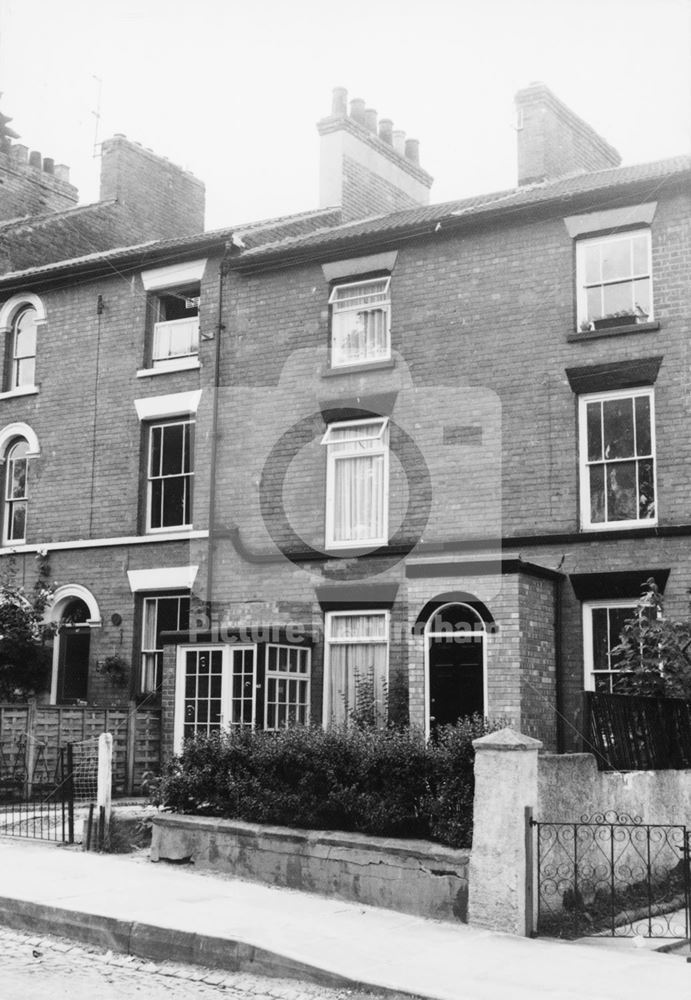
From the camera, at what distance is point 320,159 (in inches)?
1005

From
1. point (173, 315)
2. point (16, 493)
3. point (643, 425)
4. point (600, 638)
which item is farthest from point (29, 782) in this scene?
point (643, 425)

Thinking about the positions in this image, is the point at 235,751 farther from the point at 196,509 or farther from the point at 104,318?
the point at 104,318

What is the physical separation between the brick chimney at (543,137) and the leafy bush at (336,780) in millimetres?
13447

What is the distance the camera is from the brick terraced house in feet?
58.4

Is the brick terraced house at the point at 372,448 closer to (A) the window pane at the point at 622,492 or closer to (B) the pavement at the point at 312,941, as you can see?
(A) the window pane at the point at 622,492

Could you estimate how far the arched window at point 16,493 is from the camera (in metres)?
23.9

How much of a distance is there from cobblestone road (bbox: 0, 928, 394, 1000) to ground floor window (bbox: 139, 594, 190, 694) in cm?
1138

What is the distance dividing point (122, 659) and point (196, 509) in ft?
10.0

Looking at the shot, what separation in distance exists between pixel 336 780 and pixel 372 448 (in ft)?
29.0

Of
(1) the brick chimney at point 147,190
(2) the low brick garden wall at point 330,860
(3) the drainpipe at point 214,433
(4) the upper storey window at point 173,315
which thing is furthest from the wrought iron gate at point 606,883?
(1) the brick chimney at point 147,190

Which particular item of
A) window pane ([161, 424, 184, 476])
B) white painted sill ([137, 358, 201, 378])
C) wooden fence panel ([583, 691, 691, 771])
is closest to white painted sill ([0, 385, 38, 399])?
white painted sill ([137, 358, 201, 378])

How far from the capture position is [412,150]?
28.0 m

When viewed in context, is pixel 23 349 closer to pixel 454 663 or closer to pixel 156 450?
pixel 156 450

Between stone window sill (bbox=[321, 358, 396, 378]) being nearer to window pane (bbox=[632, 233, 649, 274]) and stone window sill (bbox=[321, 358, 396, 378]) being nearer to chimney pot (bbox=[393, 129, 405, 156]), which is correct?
window pane (bbox=[632, 233, 649, 274])
